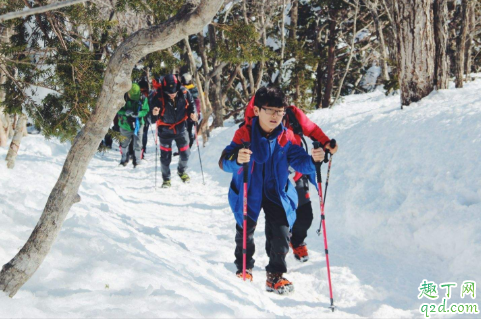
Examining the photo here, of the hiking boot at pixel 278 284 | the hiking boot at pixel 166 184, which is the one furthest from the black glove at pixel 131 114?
the hiking boot at pixel 278 284

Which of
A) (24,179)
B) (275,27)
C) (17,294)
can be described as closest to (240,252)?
(17,294)

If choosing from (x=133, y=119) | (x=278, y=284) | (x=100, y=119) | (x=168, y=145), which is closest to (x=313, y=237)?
(x=278, y=284)

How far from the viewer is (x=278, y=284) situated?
385cm

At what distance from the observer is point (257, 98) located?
383cm

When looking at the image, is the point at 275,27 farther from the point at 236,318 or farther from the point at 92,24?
the point at 236,318

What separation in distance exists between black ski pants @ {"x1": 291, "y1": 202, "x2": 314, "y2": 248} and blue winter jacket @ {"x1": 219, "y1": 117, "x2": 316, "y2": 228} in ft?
2.58

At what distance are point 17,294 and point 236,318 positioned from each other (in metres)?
1.44

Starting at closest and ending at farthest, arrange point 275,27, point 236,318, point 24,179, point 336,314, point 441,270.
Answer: point 236,318 → point 336,314 → point 441,270 → point 24,179 → point 275,27

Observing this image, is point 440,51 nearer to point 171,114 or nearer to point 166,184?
point 171,114

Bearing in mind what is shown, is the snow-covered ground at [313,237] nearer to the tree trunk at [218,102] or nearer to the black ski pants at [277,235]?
the black ski pants at [277,235]

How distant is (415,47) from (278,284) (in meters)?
5.70

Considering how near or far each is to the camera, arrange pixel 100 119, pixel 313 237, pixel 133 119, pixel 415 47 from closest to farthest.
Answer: pixel 100 119
pixel 313 237
pixel 415 47
pixel 133 119

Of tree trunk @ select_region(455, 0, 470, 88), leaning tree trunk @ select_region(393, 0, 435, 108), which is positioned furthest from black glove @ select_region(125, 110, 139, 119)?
tree trunk @ select_region(455, 0, 470, 88)

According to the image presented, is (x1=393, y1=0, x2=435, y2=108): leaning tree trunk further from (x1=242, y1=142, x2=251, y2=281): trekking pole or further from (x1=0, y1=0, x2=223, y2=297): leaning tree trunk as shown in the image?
(x1=0, y1=0, x2=223, y2=297): leaning tree trunk
